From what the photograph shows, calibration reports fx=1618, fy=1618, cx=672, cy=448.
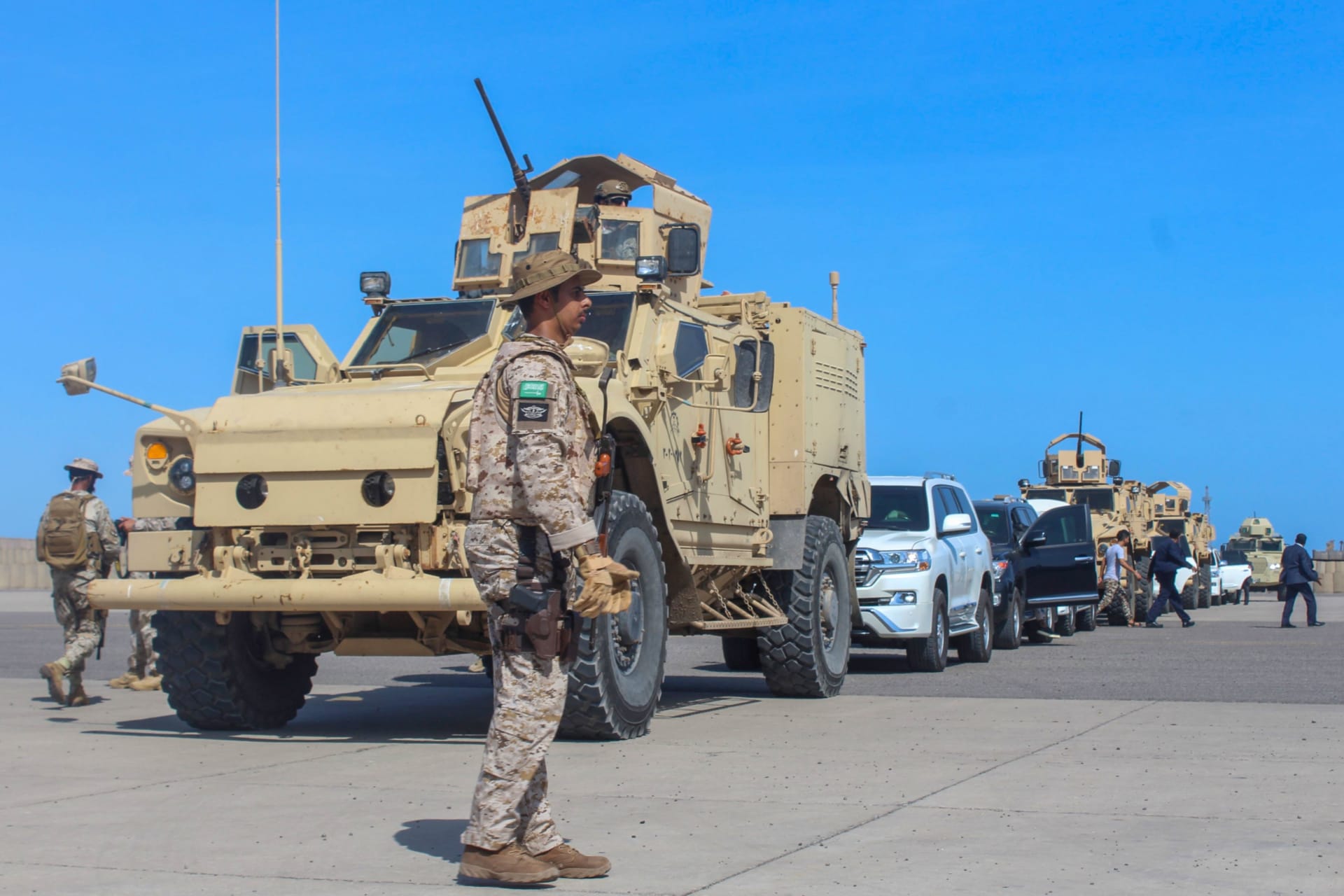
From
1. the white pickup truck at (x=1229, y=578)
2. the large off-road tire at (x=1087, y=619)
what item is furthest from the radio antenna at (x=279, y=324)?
the white pickup truck at (x=1229, y=578)

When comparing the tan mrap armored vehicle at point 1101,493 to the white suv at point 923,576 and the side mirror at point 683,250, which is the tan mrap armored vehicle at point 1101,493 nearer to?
the white suv at point 923,576

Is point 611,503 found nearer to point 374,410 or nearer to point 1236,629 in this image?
point 374,410

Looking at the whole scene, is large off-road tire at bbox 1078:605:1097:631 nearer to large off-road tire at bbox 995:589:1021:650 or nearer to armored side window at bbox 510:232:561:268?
large off-road tire at bbox 995:589:1021:650

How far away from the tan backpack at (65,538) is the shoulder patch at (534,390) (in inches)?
304

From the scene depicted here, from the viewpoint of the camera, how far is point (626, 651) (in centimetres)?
967

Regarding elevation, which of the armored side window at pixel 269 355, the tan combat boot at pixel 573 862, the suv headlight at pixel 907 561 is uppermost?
the armored side window at pixel 269 355

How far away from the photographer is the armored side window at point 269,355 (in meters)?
10.8

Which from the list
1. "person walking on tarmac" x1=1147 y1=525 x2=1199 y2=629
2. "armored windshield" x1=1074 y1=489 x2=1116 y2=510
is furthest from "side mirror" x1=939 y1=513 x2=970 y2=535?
"armored windshield" x1=1074 y1=489 x2=1116 y2=510

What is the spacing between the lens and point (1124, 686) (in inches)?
534

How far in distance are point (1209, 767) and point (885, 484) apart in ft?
28.3

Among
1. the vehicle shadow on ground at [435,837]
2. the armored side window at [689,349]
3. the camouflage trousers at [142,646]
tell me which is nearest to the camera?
the vehicle shadow on ground at [435,837]

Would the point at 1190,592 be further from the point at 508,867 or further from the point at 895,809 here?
the point at 508,867

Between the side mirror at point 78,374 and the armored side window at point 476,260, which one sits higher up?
the armored side window at point 476,260

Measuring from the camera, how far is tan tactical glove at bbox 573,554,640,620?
5422mm
